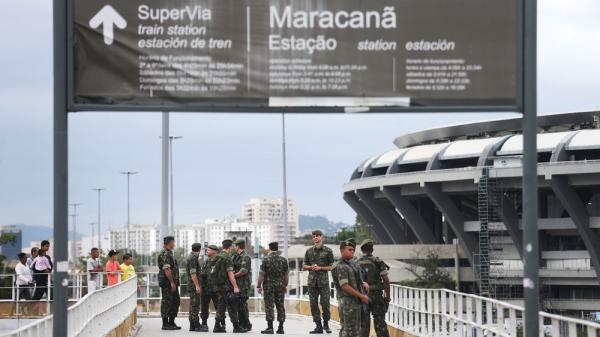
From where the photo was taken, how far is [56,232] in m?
12.1

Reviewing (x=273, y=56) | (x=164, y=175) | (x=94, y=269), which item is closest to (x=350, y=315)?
(x=273, y=56)

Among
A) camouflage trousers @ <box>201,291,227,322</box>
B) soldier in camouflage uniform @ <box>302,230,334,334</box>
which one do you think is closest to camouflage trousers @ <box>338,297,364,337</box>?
soldier in camouflage uniform @ <box>302,230,334,334</box>

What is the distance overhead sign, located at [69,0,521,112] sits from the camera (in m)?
12.2

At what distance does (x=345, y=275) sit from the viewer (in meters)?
15.3

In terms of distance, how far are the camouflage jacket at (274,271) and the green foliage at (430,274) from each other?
71.4m

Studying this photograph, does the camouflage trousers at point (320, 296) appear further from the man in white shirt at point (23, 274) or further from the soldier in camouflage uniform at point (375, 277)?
the man in white shirt at point (23, 274)

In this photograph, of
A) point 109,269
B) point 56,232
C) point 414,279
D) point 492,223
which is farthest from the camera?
point 414,279

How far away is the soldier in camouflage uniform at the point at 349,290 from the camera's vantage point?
50.2ft

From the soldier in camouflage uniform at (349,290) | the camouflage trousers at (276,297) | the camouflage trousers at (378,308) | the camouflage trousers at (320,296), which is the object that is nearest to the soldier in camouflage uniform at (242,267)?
the camouflage trousers at (276,297)

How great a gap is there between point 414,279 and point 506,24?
8702 cm

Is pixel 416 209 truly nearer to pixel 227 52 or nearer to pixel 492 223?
pixel 492 223

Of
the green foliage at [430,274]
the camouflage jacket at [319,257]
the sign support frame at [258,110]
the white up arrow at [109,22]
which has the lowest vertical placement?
the green foliage at [430,274]

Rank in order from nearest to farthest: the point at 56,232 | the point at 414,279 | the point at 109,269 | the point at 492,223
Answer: the point at 56,232 → the point at 109,269 → the point at 492,223 → the point at 414,279

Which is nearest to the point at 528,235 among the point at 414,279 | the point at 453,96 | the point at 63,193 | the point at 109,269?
the point at 453,96
